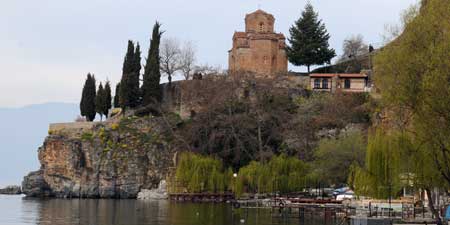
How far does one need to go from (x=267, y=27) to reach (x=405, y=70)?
2508 inches

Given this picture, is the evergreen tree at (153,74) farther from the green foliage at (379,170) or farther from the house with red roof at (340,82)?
the green foliage at (379,170)

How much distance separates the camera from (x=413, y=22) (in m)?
27.2

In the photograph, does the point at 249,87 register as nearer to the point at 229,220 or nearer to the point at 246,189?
the point at 246,189

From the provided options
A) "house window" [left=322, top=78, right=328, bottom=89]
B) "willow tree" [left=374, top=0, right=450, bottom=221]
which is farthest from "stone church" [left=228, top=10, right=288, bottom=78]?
"willow tree" [left=374, top=0, right=450, bottom=221]

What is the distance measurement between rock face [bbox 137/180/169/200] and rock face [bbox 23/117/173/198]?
1.31 m

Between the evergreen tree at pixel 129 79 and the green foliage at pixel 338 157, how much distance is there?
83.5 feet

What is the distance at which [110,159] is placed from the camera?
81000 mm

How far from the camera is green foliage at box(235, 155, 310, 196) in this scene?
6378 centimetres

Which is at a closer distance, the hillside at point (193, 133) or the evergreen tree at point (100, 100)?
the hillside at point (193, 133)

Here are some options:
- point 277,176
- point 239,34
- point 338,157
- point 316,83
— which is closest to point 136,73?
point 239,34

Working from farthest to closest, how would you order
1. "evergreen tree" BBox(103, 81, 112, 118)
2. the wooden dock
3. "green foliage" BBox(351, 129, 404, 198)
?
"evergreen tree" BBox(103, 81, 112, 118) < the wooden dock < "green foliage" BBox(351, 129, 404, 198)

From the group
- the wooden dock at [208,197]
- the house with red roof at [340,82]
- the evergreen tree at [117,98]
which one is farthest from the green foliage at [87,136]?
the house with red roof at [340,82]

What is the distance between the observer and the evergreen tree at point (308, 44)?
88.0 metres

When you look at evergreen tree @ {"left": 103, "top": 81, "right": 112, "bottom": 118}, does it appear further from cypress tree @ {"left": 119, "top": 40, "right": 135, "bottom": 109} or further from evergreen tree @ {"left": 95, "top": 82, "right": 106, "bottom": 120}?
cypress tree @ {"left": 119, "top": 40, "right": 135, "bottom": 109}
